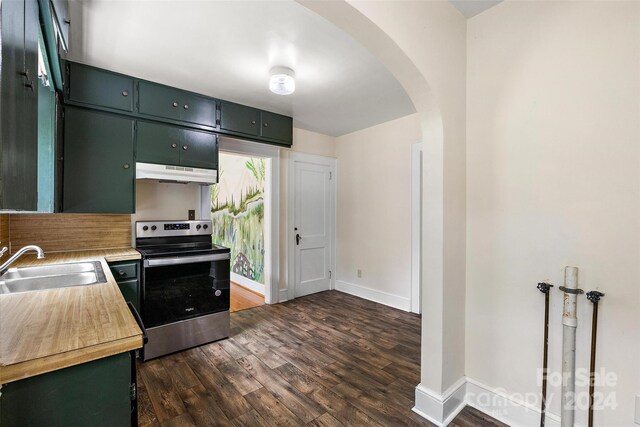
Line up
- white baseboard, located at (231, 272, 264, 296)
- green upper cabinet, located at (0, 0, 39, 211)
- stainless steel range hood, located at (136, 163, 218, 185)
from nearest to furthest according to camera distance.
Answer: green upper cabinet, located at (0, 0, 39, 211) < stainless steel range hood, located at (136, 163, 218, 185) < white baseboard, located at (231, 272, 264, 296)

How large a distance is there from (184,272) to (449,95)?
2.58 metres

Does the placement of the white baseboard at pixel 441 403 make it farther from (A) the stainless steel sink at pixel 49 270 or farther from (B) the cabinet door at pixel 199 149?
(B) the cabinet door at pixel 199 149

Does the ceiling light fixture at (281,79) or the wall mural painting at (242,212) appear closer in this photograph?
the ceiling light fixture at (281,79)

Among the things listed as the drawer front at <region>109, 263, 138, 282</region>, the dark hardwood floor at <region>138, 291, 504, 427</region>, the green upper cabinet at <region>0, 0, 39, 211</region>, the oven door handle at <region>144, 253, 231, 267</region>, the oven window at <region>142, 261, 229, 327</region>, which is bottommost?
the dark hardwood floor at <region>138, 291, 504, 427</region>

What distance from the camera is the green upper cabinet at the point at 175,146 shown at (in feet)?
8.49

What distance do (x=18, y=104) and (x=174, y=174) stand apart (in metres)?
1.89

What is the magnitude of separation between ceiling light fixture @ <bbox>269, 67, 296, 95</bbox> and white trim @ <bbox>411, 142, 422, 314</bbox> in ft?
5.91

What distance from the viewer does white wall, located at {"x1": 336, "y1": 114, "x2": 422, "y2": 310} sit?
359 cm

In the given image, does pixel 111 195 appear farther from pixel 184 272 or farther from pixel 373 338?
pixel 373 338

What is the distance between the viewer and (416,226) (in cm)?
347

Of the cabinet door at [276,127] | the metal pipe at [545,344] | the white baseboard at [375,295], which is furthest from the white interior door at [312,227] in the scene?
the metal pipe at [545,344]

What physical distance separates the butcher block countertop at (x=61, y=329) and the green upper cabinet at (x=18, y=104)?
0.41 metres

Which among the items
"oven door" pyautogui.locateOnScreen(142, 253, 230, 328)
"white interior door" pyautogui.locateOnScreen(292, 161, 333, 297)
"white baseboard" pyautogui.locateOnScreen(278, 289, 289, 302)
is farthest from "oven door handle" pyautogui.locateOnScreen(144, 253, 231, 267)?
"white interior door" pyautogui.locateOnScreen(292, 161, 333, 297)

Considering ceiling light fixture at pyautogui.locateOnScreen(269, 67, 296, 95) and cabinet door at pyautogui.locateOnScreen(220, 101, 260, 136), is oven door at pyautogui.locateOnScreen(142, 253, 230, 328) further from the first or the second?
ceiling light fixture at pyautogui.locateOnScreen(269, 67, 296, 95)
